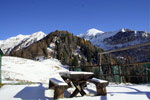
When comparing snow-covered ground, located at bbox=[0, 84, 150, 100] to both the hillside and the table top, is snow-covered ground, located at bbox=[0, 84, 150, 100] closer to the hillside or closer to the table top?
the table top

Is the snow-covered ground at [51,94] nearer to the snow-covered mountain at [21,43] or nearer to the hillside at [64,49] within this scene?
the hillside at [64,49]

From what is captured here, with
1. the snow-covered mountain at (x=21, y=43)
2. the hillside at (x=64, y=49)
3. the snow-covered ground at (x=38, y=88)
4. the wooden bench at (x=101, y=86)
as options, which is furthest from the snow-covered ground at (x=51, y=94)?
the snow-covered mountain at (x=21, y=43)

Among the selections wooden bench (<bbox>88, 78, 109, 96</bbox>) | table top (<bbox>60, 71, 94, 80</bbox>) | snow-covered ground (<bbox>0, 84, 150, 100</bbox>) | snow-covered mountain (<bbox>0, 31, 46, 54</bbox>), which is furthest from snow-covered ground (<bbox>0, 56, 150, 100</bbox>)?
snow-covered mountain (<bbox>0, 31, 46, 54</bbox>)

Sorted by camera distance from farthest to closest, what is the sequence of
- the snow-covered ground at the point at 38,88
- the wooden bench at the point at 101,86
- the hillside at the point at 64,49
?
the hillside at the point at 64,49, the wooden bench at the point at 101,86, the snow-covered ground at the point at 38,88

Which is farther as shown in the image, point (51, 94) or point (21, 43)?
point (21, 43)

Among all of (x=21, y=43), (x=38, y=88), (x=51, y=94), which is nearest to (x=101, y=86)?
(x=51, y=94)

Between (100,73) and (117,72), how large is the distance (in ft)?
3.45

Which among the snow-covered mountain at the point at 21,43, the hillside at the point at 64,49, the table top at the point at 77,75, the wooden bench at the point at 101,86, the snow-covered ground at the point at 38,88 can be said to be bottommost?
the snow-covered ground at the point at 38,88

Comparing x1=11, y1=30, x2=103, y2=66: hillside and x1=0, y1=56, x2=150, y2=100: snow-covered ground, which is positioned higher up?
x1=11, y1=30, x2=103, y2=66: hillside

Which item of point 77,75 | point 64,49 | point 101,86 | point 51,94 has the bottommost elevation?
point 51,94

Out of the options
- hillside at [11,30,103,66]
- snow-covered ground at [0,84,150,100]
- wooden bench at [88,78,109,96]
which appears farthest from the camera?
hillside at [11,30,103,66]

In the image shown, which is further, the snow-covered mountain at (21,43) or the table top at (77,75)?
the snow-covered mountain at (21,43)

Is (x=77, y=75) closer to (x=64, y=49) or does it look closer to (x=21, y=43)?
(x=64, y=49)

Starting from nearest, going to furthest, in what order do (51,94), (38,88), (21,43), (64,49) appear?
(51,94)
(38,88)
(64,49)
(21,43)
